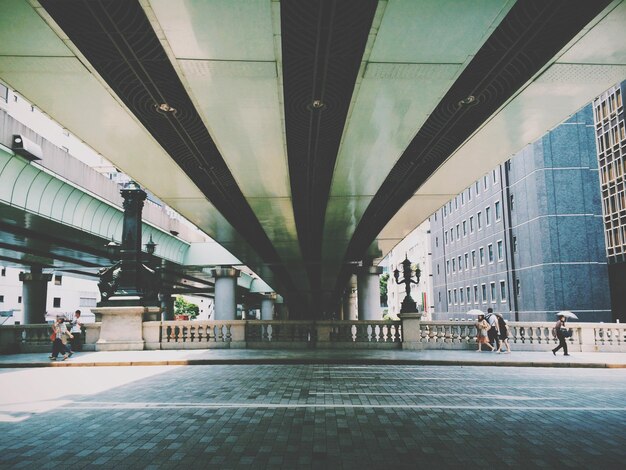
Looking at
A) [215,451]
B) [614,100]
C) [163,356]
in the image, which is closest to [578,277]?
[614,100]

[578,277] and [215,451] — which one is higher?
[578,277]

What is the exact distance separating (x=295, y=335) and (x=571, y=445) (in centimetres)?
1498

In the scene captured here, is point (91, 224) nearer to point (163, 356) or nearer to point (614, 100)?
point (163, 356)

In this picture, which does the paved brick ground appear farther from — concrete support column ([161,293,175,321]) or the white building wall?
concrete support column ([161,293,175,321])

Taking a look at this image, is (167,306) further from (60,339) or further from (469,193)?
(60,339)

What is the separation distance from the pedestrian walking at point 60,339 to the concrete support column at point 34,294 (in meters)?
18.9

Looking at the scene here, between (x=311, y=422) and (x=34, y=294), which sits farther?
(x=34, y=294)

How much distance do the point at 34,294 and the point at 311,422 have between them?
32.6 metres

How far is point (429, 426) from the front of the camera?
264 inches

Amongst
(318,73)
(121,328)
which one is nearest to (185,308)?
(121,328)

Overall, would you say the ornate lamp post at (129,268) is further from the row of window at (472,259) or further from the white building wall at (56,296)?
the white building wall at (56,296)

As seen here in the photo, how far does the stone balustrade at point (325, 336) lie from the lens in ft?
62.2

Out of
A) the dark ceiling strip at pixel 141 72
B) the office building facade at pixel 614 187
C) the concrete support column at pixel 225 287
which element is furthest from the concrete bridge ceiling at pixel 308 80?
the office building facade at pixel 614 187

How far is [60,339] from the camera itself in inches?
620
